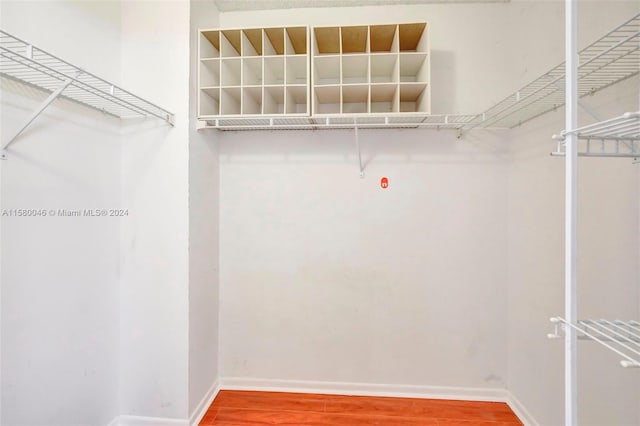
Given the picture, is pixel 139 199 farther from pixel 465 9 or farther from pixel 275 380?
pixel 465 9

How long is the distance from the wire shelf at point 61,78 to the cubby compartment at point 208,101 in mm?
189

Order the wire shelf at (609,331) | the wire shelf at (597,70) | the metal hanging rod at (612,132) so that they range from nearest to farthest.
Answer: the wire shelf at (609,331) < the metal hanging rod at (612,132) < the wire shelf at (597,70)

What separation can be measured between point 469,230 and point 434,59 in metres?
1.17

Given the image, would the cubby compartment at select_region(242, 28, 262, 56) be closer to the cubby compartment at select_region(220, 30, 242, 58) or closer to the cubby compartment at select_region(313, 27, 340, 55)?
the cubby compartment at select_region(220, 30, 242, 58)

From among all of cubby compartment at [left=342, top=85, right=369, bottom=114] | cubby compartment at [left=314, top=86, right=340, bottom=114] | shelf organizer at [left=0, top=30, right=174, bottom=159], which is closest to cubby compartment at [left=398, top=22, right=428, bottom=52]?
cubby compartment at [left=342, top=85, right=369, bottom=114]

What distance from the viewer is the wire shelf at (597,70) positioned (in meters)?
1.01

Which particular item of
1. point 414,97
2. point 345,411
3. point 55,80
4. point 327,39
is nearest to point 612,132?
point 414,97

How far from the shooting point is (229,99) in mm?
1860

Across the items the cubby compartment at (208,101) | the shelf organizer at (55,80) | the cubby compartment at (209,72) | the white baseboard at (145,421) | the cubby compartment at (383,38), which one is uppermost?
the cubby compartment at (383,38)

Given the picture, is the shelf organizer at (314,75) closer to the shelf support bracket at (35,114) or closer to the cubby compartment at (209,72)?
the cubby compartment at (209,72)

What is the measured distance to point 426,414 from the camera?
185 cm

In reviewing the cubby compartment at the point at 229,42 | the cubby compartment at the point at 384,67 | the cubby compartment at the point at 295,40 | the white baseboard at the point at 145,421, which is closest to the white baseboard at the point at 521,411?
the white baseboard at the point at 145,421

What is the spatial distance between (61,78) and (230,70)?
33.7 inches

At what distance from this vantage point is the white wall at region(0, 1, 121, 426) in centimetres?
120
